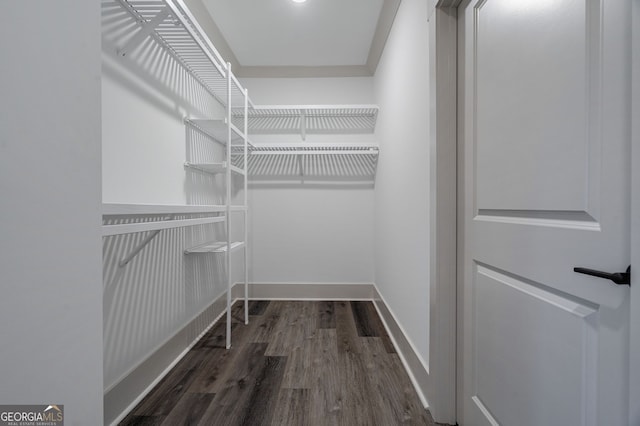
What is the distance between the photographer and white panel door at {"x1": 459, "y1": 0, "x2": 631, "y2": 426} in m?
0.58

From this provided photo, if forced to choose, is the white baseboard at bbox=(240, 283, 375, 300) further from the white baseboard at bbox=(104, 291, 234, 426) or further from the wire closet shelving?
the wire closet shelving

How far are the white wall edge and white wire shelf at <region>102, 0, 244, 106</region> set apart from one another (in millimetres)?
1965

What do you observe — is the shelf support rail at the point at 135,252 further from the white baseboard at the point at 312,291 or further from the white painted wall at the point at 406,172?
the white baseboard at the point at 312,291

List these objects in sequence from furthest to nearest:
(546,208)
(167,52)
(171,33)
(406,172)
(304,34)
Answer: (304,34) → (406,172) → (167,52) → (171,33) → (546,208)

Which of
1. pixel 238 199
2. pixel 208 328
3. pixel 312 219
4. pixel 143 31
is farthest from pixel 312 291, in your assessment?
pixel 143 31

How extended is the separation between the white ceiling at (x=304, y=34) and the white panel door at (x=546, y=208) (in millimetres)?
1186

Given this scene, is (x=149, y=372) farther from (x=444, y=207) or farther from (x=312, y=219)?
(x=312, y=219)

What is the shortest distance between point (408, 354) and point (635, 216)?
52.3 inches

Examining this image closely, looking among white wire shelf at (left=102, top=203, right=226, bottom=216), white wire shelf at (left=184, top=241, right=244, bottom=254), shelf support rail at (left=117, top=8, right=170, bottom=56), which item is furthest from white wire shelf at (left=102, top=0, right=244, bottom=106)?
white wire shelf at (left=184, top=241, right=244, bottom=254)

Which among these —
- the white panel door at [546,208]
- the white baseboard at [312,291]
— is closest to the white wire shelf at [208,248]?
the white baseboard at [312,291]

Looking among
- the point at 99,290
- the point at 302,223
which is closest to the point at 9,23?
the point at 99,290

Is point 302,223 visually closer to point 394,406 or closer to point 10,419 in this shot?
point 394,406

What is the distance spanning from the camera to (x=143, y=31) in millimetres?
1265

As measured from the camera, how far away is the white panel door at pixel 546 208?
22.7 inches
